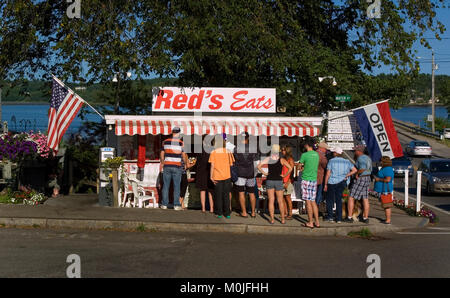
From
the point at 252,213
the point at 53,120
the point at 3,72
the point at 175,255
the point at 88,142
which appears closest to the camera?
the point at 175,255

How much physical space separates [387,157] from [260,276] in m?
6.96

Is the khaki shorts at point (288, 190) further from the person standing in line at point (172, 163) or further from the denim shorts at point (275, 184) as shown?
the person standing in line at point (172, 163)

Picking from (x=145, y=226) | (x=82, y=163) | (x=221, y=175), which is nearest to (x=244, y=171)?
(x=221, y=175)

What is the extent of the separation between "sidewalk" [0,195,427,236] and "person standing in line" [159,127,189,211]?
1.81ft

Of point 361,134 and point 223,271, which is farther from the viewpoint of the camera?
point 361,134

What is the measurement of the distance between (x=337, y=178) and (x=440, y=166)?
13.7m

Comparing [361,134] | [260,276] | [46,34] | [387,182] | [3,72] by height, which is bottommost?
[260,276]

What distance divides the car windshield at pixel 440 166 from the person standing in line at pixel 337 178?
12679mm

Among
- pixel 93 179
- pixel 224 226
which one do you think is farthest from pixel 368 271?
pixel 93 179

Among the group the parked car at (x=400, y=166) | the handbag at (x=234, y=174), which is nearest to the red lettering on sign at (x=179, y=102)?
the handbag at (x=234, y=174)

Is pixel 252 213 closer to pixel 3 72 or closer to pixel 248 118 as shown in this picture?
pixel 248 118

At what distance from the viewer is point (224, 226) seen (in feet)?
41.1

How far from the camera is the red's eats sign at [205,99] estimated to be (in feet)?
52.4

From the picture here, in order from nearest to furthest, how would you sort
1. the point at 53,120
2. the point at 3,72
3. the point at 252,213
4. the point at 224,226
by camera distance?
the point at 224,226
the point at 252,213
the point at 53,120
the point at 3,72
